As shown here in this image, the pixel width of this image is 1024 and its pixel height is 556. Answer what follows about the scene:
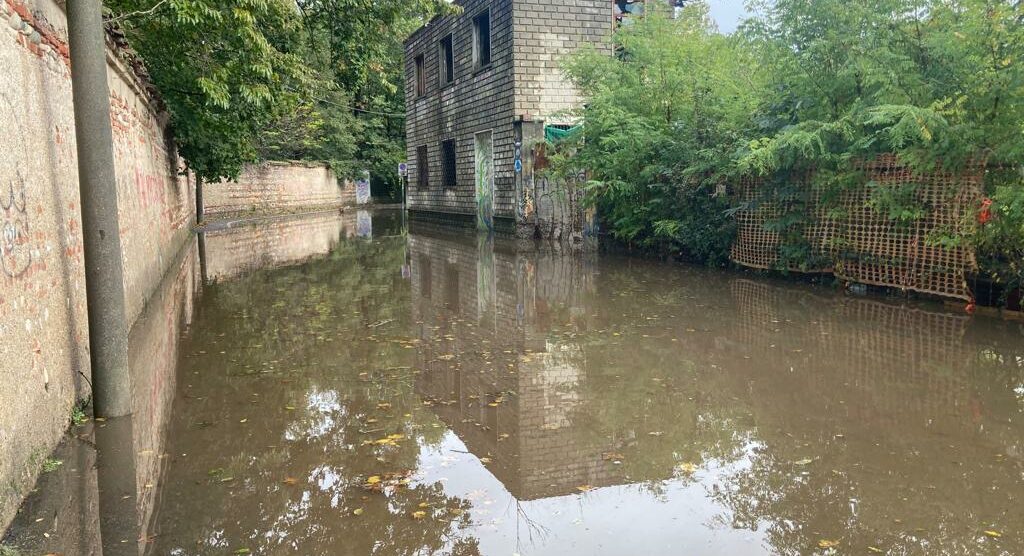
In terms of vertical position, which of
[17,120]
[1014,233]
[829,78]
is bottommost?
[1014,233]

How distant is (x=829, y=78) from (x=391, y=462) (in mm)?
8359

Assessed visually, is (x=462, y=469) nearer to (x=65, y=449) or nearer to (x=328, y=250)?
(x=65, y=449)

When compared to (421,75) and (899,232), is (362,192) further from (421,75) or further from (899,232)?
(899,232)

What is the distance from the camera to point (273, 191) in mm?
36062

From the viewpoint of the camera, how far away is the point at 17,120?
4.37 metres

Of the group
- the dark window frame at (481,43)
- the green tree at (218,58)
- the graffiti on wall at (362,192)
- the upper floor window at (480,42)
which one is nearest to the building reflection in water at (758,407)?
the green tree at (218,58)

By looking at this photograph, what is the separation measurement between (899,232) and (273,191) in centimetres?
3072

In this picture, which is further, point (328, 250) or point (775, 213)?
point (328, 250)

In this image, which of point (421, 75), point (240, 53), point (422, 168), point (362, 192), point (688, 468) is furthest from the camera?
point (362, 192)

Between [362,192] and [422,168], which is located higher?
[422,168]

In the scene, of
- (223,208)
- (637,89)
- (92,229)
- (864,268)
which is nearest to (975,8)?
(864,268)

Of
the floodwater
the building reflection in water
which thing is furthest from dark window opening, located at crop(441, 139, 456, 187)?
the floodwater

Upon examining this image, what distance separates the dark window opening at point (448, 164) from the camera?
25719 mm

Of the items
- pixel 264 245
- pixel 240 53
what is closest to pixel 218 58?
pixel 240 53
